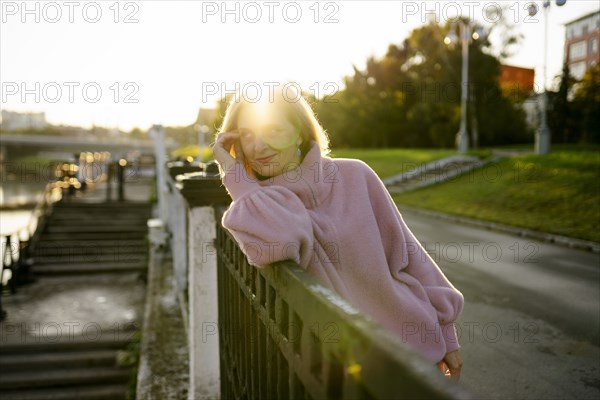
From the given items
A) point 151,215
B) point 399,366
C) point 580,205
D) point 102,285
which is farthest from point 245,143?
point 151,215

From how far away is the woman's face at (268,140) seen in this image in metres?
1.84

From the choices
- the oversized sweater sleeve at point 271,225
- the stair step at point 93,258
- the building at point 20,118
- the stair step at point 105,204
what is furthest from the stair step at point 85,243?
the building at point 20,118

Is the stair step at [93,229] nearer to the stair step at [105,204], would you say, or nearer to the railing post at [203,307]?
the stair step at [105,204]

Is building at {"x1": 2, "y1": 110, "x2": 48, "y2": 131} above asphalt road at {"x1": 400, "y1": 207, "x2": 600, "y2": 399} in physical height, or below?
above

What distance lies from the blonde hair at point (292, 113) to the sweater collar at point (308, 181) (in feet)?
0.30

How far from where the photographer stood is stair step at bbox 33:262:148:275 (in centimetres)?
1313

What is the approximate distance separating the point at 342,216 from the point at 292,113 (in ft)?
1.34

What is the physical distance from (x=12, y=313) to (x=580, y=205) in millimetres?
12722

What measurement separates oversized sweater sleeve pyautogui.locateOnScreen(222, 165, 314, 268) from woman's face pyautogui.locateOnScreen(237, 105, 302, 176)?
0.56 feet

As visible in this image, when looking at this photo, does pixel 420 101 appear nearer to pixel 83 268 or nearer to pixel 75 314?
pixel 83 268

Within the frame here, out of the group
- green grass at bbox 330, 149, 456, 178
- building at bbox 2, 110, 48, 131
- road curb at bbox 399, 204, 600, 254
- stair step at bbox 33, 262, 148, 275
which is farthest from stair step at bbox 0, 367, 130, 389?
building at bbox 2, 110, 48, 131

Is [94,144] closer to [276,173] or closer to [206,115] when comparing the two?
[206,115]

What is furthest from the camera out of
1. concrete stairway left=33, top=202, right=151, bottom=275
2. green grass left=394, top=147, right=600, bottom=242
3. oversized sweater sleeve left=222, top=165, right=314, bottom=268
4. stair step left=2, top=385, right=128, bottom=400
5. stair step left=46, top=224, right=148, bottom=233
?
stair step left=46, top=224, right=148, bottom=233

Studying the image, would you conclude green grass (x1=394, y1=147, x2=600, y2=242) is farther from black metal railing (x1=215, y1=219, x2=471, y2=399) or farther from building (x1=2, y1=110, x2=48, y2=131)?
building (x1=2, y1=110, x2=48, y2=131)
